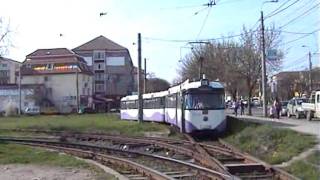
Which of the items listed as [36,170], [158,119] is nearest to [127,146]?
[36,170]

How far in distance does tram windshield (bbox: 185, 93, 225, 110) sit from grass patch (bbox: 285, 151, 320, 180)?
13611mm

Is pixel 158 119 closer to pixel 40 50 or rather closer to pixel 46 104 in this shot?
pixel 46 104

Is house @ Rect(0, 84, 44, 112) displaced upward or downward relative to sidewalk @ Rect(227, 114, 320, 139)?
upward

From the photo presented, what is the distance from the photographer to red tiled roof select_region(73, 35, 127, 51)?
13738 centimetres

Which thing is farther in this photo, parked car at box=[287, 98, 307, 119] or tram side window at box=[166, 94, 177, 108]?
parked car at box=[287, 98, 307, 119]

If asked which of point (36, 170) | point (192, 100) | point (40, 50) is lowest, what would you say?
point (36, 170)

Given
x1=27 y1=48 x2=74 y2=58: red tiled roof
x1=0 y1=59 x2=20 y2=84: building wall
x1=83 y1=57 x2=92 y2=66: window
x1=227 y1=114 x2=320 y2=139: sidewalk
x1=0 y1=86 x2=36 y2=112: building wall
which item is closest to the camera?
x1=227 y1=114 x2=320 y2=139: sidewalk

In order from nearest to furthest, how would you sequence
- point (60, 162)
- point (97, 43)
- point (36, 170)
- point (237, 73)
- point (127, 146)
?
point (36, 170) → point (60, 162) → point (127, 146) → point (237, 73) → point (97, 43)

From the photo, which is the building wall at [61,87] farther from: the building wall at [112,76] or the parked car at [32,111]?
the building wall at [112,76]

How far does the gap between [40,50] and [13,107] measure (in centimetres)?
3508

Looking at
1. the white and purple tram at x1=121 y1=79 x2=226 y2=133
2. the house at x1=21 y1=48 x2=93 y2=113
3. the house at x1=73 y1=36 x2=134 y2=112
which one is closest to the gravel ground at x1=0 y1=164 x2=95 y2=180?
the white and purple tram at x1=121 y1=79 x2=226 y2=133

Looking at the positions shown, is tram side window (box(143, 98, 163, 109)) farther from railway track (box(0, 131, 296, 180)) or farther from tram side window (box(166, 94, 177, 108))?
railway track (box(0, 131, 296, 180))

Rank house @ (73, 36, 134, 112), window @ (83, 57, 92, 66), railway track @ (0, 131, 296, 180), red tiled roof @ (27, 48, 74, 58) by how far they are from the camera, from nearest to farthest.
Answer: railway track @ (0, 131, 296, 180), red tiled roof @ (27, 48, 74, 58), house @ (73, 36, 134, 112), window @ (83, 57, 92, 66)

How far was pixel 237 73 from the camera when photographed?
5869cm
